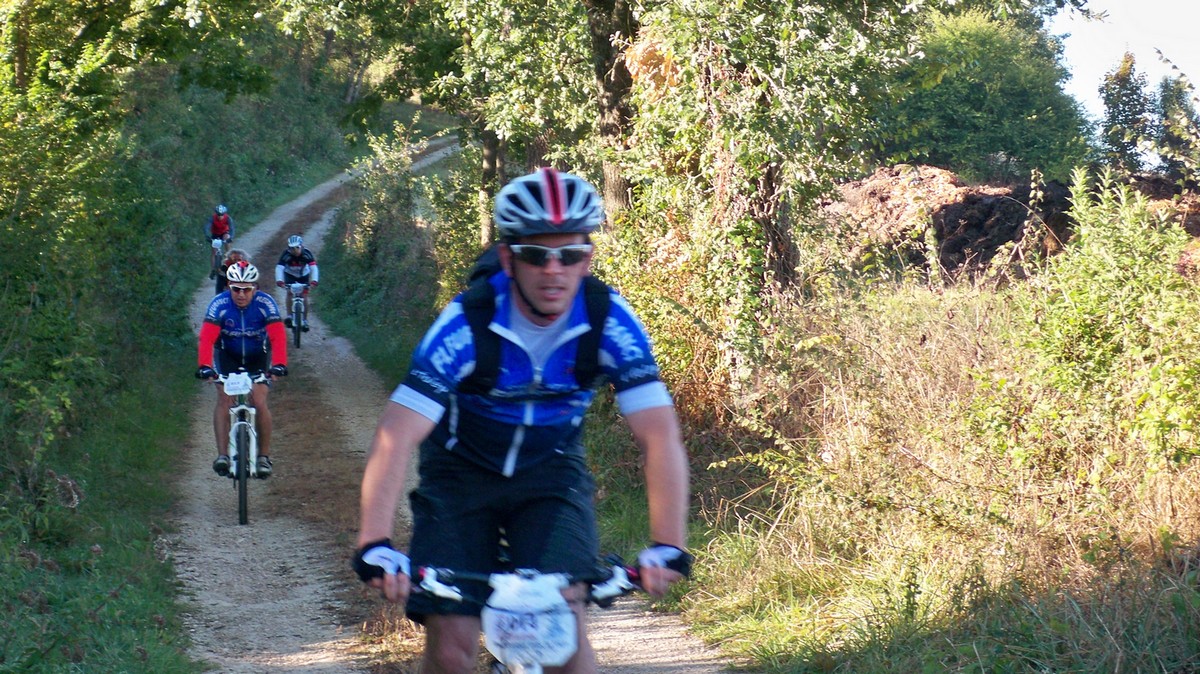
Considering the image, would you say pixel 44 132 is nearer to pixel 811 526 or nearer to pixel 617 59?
pixel 617 59

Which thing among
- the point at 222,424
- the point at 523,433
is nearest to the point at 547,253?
the point at 523,433

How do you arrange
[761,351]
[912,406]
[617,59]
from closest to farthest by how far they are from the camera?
[912,406], [761,351], [617,59]

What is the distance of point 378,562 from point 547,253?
1.06m

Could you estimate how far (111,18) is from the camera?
1546 cm

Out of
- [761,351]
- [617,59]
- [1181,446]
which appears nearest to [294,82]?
[617,59]

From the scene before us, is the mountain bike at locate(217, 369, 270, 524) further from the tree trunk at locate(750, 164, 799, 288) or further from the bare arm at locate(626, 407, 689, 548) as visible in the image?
the bare arm at locate(626, 407, 689, 548)

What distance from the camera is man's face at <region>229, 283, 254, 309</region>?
35.8 feet

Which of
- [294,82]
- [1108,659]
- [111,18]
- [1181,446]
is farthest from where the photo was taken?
[294,82]

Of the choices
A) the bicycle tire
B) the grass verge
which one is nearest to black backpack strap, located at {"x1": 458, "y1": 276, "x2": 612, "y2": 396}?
the grass verge

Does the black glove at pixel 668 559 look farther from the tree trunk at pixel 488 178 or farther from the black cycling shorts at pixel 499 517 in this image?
the tree trunk at pixel 488 178

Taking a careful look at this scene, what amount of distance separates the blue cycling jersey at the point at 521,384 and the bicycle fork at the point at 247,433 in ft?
23.4

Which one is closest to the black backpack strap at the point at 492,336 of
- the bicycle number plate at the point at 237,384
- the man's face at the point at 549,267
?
the man's face at the point at 549,267

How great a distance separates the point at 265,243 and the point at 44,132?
2858 cm

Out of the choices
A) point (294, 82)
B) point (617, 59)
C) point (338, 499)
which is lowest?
point (338, 499)
